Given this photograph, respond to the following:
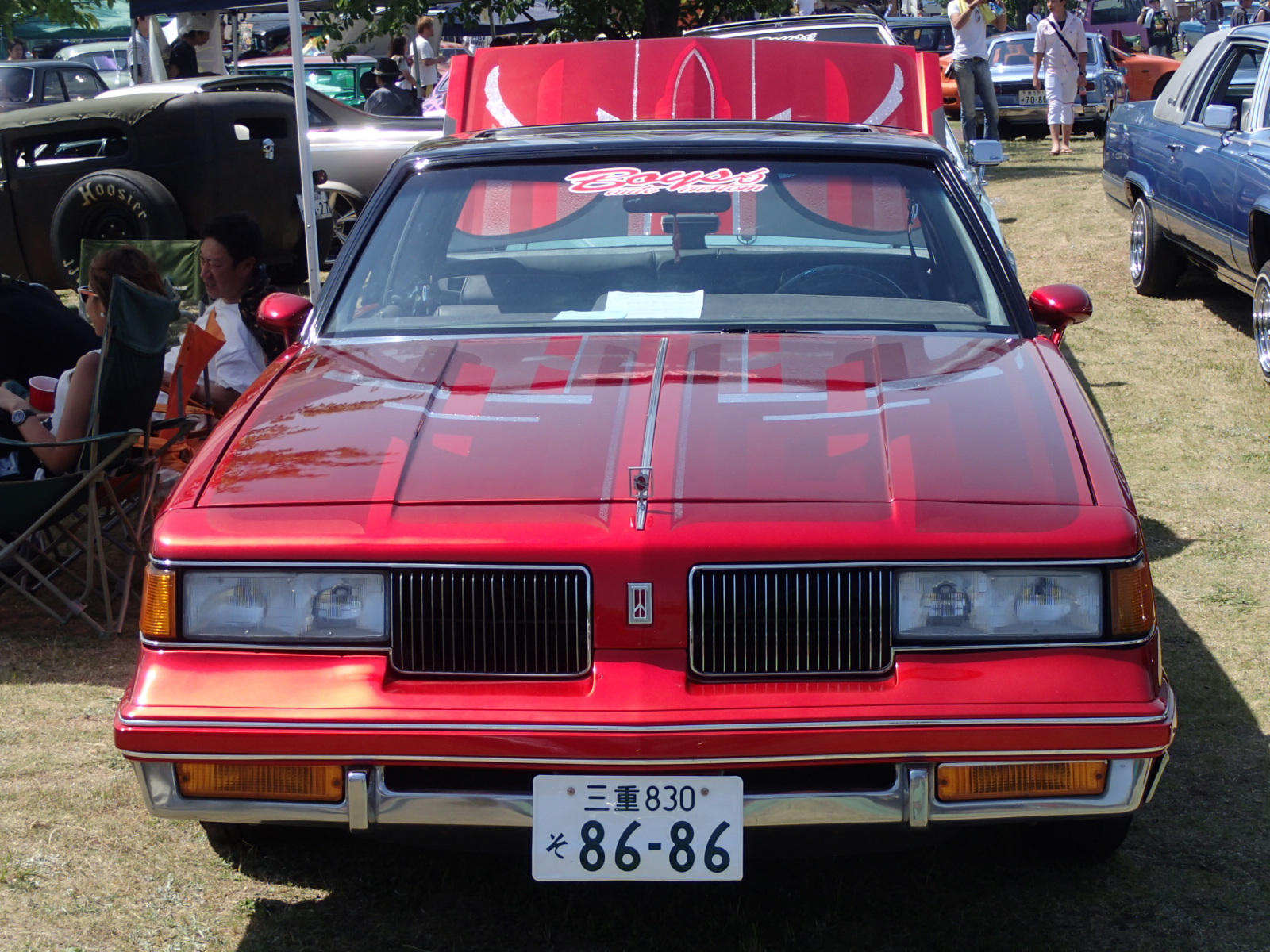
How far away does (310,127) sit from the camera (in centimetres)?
1174

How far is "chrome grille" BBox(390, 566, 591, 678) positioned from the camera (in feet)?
7.78

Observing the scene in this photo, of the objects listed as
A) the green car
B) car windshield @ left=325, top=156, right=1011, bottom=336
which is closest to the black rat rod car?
car windshield @ left=325, top=156, right=1011, bottom=336

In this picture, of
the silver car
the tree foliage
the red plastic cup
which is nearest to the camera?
the red plastic cup

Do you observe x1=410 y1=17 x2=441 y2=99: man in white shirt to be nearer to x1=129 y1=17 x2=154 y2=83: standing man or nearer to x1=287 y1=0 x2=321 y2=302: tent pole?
x1=129 y1=17 x2=154 y2=83: standing man

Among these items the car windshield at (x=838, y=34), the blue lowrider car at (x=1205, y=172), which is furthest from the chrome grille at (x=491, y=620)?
the car windshield at (x=838, y=34)

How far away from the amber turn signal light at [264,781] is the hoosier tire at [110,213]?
7484mm

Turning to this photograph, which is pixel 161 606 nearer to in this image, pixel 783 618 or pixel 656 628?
pixel 656 628

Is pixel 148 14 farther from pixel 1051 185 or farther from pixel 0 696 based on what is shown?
pixel 0 696

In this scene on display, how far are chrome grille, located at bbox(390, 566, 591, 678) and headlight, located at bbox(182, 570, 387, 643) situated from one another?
5 cm

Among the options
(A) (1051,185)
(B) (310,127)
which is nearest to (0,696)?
(B) (310,127)

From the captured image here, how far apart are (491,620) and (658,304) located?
124 centimetres

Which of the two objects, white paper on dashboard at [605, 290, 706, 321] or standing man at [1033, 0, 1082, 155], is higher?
standing man at [1033, 0, 1082, 155]

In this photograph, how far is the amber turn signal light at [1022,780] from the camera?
2311mm

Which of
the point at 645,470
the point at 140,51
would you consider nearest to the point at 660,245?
the point at 645,470
